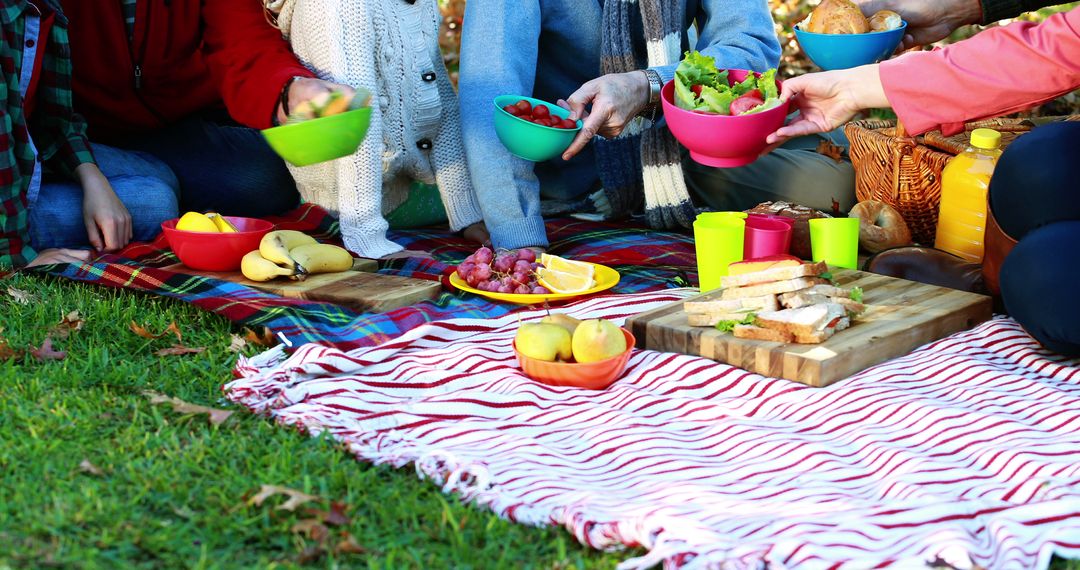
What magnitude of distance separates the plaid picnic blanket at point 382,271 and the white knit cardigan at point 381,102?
0.18 metres

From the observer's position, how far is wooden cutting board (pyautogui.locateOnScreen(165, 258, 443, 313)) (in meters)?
3.03

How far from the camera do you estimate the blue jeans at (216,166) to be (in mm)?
3975

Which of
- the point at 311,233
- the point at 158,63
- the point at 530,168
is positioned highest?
the point at 158,63

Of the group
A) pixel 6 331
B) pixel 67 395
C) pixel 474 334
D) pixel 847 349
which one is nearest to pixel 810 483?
pixel 847 349

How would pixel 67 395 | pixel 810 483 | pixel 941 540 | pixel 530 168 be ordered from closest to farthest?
pixel 941 540, pixel 810 483, pixel 67 395, pixel 530 168

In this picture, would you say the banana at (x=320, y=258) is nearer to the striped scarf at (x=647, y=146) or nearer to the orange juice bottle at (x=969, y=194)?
the striped scarf at (x=647, y=146)

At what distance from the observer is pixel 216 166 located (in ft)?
13.1

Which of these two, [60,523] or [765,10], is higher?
[765,10]

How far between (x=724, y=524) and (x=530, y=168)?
196cm

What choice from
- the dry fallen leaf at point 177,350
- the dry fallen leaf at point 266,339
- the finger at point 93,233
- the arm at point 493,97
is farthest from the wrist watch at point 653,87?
the finger at point 93,233

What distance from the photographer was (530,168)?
11.8 ft

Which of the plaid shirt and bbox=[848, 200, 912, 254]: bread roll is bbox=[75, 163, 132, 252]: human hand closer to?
the plaid shirt

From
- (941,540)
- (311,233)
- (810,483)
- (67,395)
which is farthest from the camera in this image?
(311,233)

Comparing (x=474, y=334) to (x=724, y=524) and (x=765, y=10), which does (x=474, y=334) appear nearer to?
(x=724, y=524)
